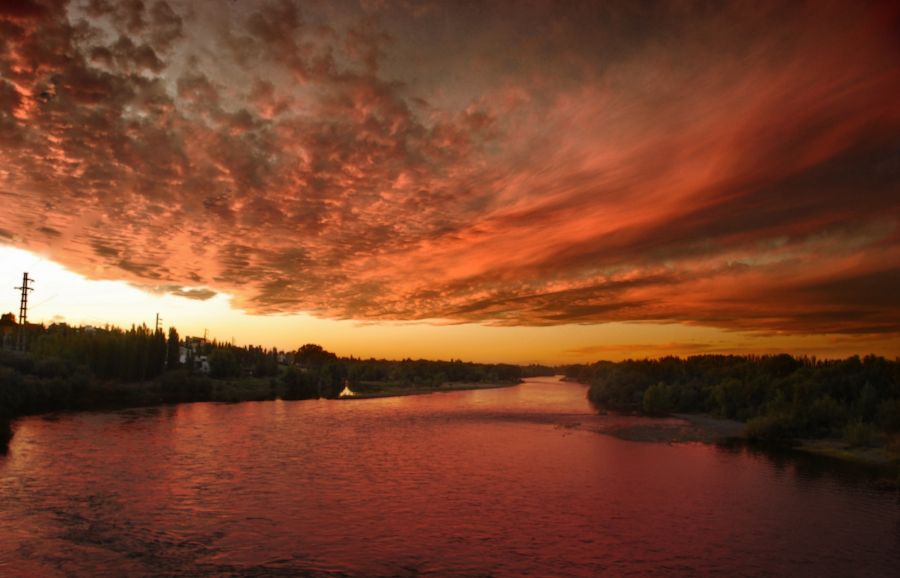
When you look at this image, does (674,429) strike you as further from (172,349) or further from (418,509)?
(172,349)

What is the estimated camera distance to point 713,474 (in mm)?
43656

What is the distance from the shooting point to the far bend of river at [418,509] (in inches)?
910

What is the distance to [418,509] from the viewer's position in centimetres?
3108

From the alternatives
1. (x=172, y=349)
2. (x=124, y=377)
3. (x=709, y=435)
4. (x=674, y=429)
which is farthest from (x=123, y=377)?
(x=709, y=435)

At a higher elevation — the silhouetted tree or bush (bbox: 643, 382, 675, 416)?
the silhouetted tree

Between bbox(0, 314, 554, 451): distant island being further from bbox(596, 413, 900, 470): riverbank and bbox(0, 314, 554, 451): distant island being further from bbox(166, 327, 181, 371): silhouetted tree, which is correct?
bbox(596, 413, 900, 470): riverbank

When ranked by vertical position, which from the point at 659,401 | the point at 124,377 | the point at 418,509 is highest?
the point at 124,377

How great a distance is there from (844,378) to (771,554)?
58.2 m

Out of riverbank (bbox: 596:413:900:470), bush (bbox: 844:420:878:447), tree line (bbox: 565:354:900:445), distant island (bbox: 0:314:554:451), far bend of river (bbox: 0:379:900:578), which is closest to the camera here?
far bend of river (bbox: 0:379:900:578)

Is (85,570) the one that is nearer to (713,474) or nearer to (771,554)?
(771,554)

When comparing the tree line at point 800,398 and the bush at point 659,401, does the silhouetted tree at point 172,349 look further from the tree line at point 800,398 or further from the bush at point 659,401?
the bush at point 659,401

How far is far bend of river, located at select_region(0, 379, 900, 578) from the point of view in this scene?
75.8 feet

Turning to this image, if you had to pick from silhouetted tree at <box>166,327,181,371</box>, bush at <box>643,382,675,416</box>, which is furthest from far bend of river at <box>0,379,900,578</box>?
silhouetted tree at <box>166,327,181,371</box>

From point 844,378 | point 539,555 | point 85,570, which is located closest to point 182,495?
point 85,570
